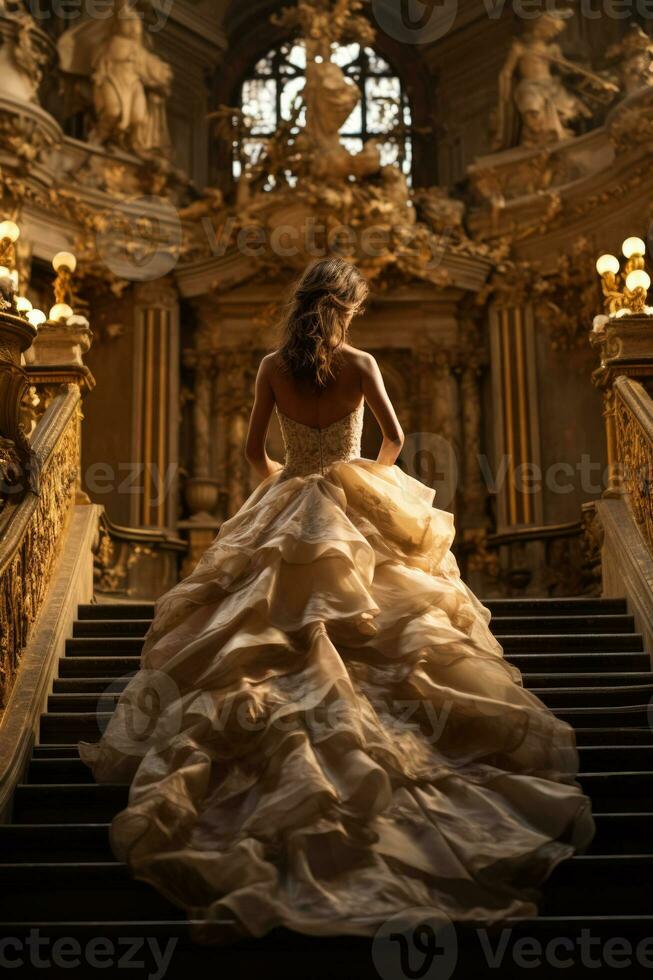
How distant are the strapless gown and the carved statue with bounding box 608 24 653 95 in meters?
8.23

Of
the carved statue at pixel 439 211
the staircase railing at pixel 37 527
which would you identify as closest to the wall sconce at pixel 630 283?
the staircase railing at pixel 37 527

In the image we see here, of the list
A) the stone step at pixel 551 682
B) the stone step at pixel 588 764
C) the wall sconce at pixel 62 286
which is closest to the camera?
the stone step at pixel 588 764

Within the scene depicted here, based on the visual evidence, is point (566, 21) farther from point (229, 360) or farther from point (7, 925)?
point (7, 925)

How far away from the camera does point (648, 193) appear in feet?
39.3

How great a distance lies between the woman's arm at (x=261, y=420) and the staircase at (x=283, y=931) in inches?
43.2

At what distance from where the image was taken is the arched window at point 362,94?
14.7 metres

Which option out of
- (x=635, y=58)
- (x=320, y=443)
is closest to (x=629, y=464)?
(x=320, y=443)

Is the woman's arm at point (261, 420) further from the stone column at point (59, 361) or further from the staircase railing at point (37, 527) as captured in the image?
the stone column at point (59, 361)

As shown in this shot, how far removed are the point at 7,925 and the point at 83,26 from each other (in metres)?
11.0

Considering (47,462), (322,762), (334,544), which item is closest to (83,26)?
(47,462)

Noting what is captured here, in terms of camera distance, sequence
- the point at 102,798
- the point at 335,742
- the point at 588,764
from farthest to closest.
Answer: the point at 588,764
the point at 102,798
the point at 335,742

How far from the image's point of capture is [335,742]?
411cm

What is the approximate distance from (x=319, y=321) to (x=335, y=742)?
1.95m

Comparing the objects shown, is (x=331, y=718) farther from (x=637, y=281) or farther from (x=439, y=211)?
(x=439, y=211)
